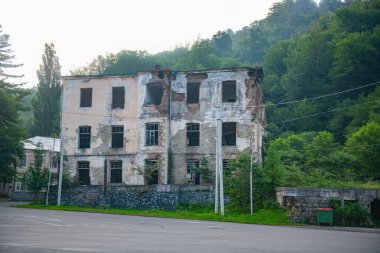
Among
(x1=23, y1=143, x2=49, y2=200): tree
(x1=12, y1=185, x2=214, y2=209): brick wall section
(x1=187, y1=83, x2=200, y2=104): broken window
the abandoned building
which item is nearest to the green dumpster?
(x1=12, y1=185, x2=214, y2=209): brick wall section

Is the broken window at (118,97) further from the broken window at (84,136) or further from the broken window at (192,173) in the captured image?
the broken window at (192,173)

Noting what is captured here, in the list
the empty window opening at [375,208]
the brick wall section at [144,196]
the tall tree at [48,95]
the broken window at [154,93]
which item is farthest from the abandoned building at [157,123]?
the tall tree at [48,95]

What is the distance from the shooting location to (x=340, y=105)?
5672 cm

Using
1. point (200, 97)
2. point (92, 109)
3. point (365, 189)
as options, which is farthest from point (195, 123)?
point (365, 189)

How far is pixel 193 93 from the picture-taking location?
3797 cm

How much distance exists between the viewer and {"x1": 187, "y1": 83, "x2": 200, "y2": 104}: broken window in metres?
37.8

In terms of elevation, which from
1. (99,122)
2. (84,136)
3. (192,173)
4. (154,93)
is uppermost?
(154,93)

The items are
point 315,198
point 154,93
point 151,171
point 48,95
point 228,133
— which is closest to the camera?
point 315,198

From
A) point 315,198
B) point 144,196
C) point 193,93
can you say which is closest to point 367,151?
point 315,198

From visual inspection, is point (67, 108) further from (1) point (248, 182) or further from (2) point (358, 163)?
(2) point (358, 163)

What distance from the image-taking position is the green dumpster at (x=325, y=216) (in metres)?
24.4

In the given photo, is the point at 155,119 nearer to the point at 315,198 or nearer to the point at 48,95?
the point at 315,198

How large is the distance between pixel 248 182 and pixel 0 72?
117ft

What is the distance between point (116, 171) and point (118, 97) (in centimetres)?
685
